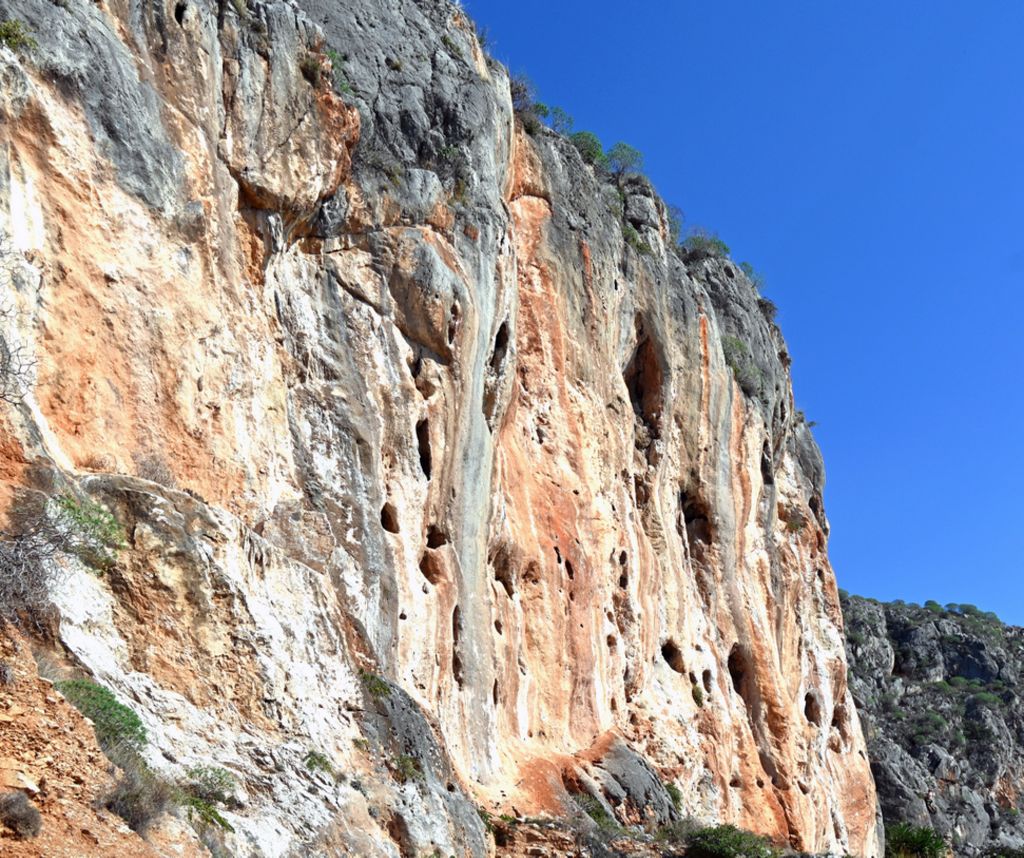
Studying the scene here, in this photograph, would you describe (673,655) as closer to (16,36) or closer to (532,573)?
(532,573)

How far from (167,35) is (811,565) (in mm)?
26391

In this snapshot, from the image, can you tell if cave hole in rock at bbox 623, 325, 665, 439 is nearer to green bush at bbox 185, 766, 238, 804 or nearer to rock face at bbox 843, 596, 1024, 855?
green bush at bbox 185, 766, 238, 804

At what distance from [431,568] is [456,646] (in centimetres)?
125

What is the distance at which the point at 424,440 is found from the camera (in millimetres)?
17703

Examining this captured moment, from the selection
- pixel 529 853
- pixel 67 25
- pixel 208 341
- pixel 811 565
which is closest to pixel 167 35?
pixel 67 25

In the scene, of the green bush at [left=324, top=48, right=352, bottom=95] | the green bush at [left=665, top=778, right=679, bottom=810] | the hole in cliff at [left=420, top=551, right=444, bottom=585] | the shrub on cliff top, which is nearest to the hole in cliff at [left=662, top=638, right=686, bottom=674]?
the green bush at [left=665, top=778, right=679, bottom=810]

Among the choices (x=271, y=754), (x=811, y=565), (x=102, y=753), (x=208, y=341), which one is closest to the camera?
(x=102, y=753)

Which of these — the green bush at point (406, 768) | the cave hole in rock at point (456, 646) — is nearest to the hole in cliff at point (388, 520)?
the cave hole in rock at point (456, 646)

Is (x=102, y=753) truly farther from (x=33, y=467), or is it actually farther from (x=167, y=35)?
(x=167, y=35)

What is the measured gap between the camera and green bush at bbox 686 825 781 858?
55.4 ft

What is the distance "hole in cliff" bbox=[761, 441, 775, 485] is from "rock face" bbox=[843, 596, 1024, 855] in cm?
1823

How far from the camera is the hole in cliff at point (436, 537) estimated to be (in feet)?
57.2

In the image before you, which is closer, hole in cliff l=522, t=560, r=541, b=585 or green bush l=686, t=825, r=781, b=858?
green bush l=686, t=825, r=781, b=858

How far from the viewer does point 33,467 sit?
955 cm
